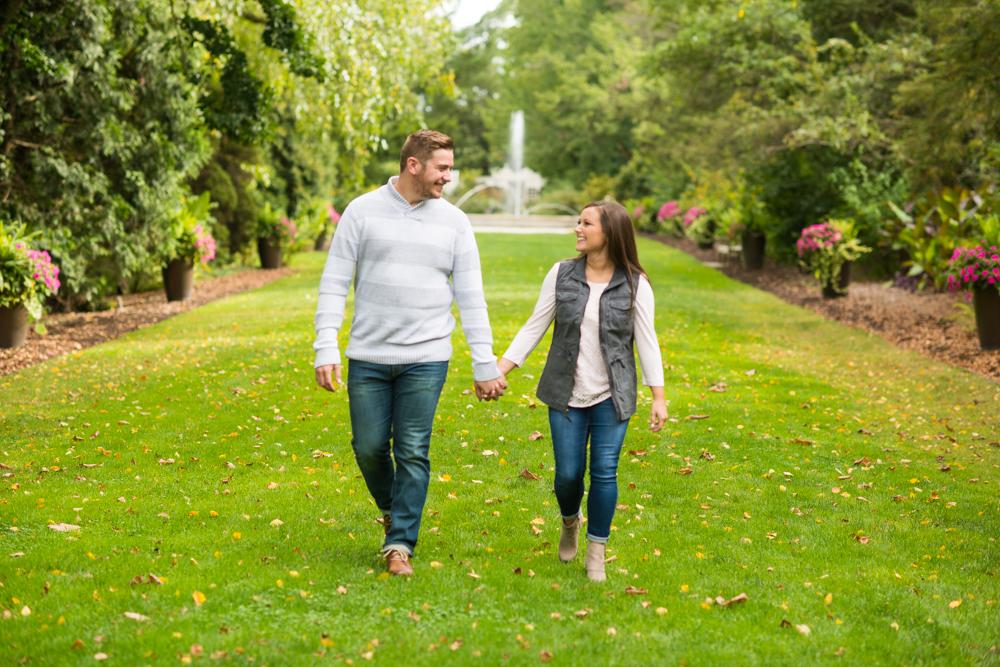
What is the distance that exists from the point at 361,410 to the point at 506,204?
4077 cm

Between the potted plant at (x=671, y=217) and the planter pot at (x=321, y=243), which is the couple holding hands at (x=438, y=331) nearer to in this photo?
the planter pot at (x=321, y=243)

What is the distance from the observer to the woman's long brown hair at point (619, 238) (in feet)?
11.9

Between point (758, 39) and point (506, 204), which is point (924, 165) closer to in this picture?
point (758, 39)

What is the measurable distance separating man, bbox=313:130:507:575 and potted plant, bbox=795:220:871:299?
12.2m

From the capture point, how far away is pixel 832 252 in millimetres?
14461

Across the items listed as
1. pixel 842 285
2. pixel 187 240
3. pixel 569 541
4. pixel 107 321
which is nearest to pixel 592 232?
pixel 569 541

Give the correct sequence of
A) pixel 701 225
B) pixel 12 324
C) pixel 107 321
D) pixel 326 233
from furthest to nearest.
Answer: pixel 326 233, pixel 701 225, pixel 107 321, pixel 12 324

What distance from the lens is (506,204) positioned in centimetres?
4381

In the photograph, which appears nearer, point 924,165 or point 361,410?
point 361,410

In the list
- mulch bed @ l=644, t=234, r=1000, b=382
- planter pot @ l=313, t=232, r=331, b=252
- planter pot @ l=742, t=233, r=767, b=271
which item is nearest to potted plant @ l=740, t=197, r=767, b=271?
planter pot @ l=742, t=233, r=767, b=271

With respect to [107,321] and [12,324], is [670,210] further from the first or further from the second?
[12,324]

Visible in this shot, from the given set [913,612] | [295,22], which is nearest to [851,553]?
[913,612]

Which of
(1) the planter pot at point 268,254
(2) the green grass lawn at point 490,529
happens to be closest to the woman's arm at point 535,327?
(2) the green grass lawn at point 490,529

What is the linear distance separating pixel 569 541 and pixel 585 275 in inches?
48.7
